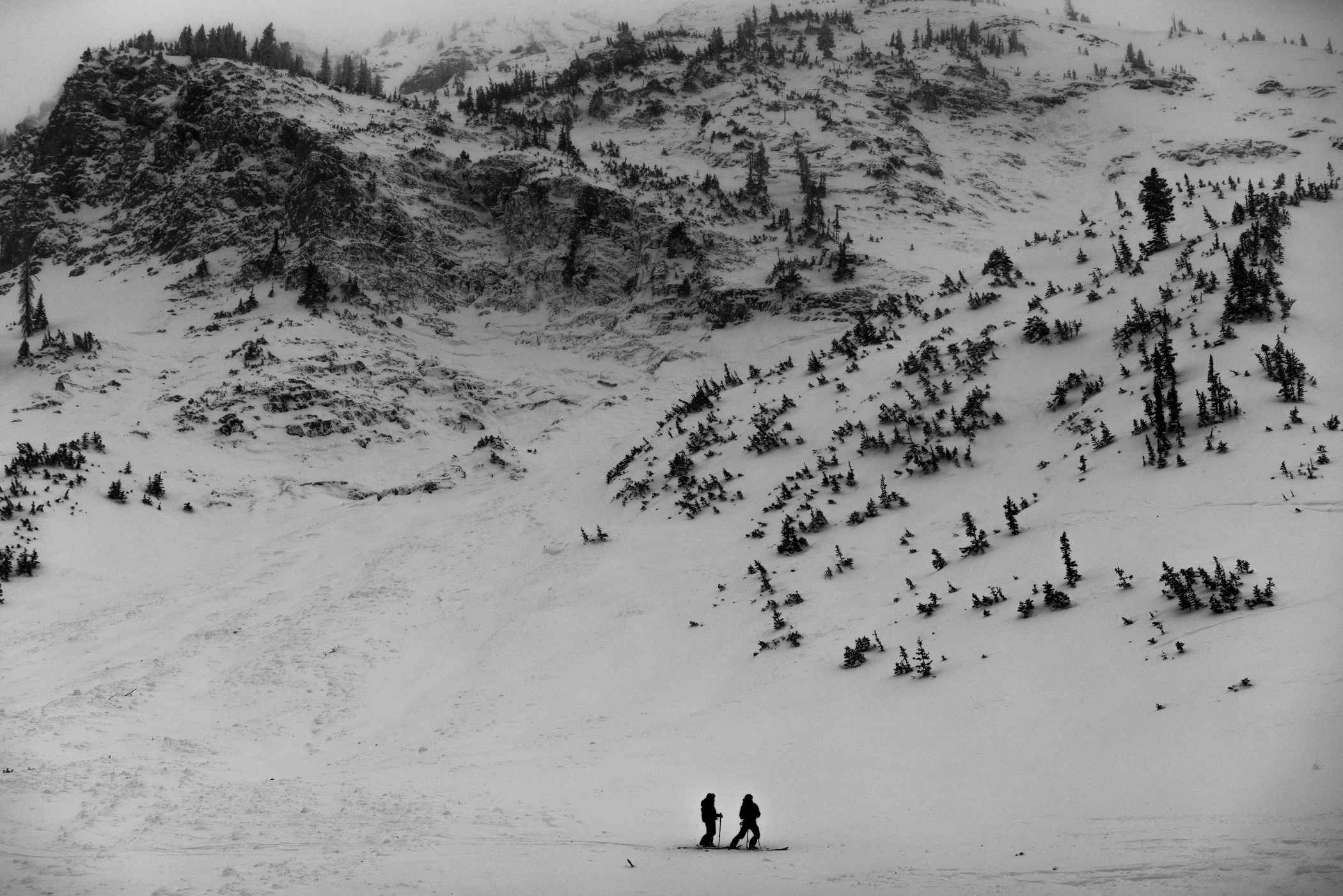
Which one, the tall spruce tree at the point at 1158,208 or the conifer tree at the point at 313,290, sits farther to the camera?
the conifer tree at the point at 313,290

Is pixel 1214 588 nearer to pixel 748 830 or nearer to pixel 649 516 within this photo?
pixel 748 830

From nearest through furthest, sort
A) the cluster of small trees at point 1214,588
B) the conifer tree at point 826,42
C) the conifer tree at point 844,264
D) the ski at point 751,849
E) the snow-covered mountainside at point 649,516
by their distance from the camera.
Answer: the snow-covered mountainside at point 649,516, the ski at point 751,849, the cluster of small trees at point 1214,588, the conifer tree at point 844,264, the conifer tree at point 826,42

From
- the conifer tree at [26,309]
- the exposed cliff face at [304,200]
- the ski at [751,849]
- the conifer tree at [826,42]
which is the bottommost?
Result: the ski at [751,849]

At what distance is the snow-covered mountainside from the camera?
27.6ft

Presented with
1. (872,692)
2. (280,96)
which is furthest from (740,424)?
(280,96)

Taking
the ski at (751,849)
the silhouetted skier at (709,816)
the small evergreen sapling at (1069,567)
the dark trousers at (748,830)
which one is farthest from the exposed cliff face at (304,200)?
the dark trousers at (748,830)

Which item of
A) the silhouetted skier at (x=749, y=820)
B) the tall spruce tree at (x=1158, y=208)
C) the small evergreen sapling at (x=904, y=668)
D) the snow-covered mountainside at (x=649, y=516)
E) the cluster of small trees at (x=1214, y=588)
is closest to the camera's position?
the snow-covered mountainside at (x=649, y=516)

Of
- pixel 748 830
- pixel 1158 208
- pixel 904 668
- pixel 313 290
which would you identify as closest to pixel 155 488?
pixel 313 290

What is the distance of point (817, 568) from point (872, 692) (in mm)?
5593

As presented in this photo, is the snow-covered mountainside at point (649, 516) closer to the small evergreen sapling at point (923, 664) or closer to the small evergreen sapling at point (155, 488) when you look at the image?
the small evergreen sapling at point (923, 664)

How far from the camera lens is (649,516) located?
23.8 m

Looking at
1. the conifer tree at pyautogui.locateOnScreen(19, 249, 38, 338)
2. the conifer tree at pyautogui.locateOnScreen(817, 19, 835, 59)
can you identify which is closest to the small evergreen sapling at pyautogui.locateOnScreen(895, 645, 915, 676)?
the conifer tree at pyautogui.locateOnScreen(19, 249, 38, 338)

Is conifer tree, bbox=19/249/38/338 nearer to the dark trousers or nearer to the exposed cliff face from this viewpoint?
the exposed cliff face

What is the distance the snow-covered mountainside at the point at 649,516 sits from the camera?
8422 millimetres
